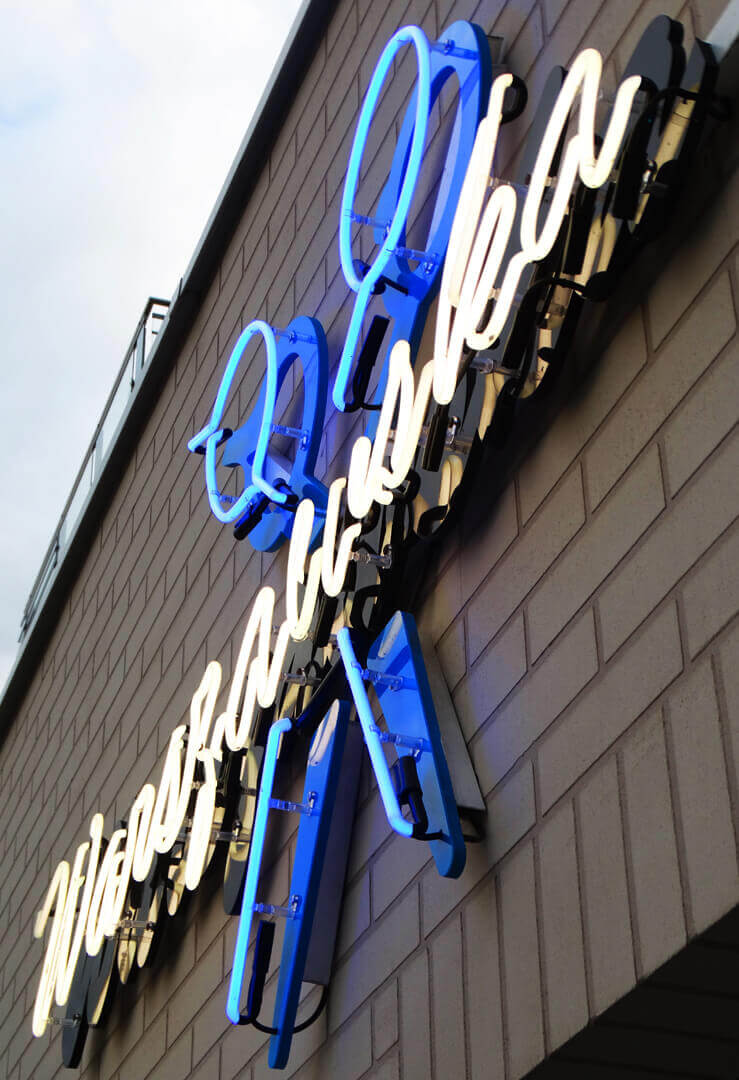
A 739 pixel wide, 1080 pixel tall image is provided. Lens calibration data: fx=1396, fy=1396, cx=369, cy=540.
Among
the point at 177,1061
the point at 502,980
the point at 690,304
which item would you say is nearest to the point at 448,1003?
the point at 502,980

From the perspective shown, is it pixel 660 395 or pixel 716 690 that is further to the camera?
pixel 660 395

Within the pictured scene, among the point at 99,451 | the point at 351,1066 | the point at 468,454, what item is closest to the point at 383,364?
the point at 468,454

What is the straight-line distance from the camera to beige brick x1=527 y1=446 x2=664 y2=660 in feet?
7.55

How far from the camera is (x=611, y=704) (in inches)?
88.9

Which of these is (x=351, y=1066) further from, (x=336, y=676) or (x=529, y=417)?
(x=529, y=417)

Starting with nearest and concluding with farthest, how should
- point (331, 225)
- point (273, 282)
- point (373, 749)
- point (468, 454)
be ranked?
1. point (373, 749)
2. point (468, 454)
3. point (331, 225)
4. point (273, 282)

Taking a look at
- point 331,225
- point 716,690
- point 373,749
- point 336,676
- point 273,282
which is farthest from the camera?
point 273,282

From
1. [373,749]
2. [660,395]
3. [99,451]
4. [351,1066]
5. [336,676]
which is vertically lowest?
[99,451]

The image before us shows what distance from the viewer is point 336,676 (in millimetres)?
3404

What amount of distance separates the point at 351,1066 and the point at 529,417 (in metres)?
1.42

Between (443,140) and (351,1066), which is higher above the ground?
(443,140)

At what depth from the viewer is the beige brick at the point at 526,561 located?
2.56 meters

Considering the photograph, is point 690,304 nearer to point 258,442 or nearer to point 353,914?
point 353,914

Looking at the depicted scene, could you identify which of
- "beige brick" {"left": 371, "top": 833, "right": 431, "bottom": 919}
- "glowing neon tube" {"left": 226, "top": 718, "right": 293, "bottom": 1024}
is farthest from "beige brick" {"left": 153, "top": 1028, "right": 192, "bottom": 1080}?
"beige brick" {"left": 371, "top": 833, "right": 431, "bottom": 919}
